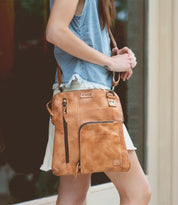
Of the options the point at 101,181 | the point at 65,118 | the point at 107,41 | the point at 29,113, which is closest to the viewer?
the point at 65,118

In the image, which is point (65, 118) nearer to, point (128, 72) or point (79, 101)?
point (79, 101)

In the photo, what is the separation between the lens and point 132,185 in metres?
1.16

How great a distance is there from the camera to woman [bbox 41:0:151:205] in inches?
43.5

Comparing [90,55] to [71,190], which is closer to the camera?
[90,55]

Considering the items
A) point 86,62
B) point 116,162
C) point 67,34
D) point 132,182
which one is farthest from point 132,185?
point 67,34

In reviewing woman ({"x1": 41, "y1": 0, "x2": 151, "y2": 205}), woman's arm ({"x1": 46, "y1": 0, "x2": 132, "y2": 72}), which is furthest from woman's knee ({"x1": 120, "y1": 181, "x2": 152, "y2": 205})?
A: woman's arm ({"x1": 46, "y1": 0, "x2": 132, "y2": 72})

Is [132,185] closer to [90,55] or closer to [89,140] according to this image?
[89,140]

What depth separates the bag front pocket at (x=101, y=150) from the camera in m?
1.11

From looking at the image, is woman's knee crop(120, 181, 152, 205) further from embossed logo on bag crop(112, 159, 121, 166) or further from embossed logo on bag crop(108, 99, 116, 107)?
embossed logo on bag crop(108, 99, 116, 107)

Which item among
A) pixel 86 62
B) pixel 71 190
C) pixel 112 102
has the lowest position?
pixel 71 190

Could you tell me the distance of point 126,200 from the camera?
1169mm
